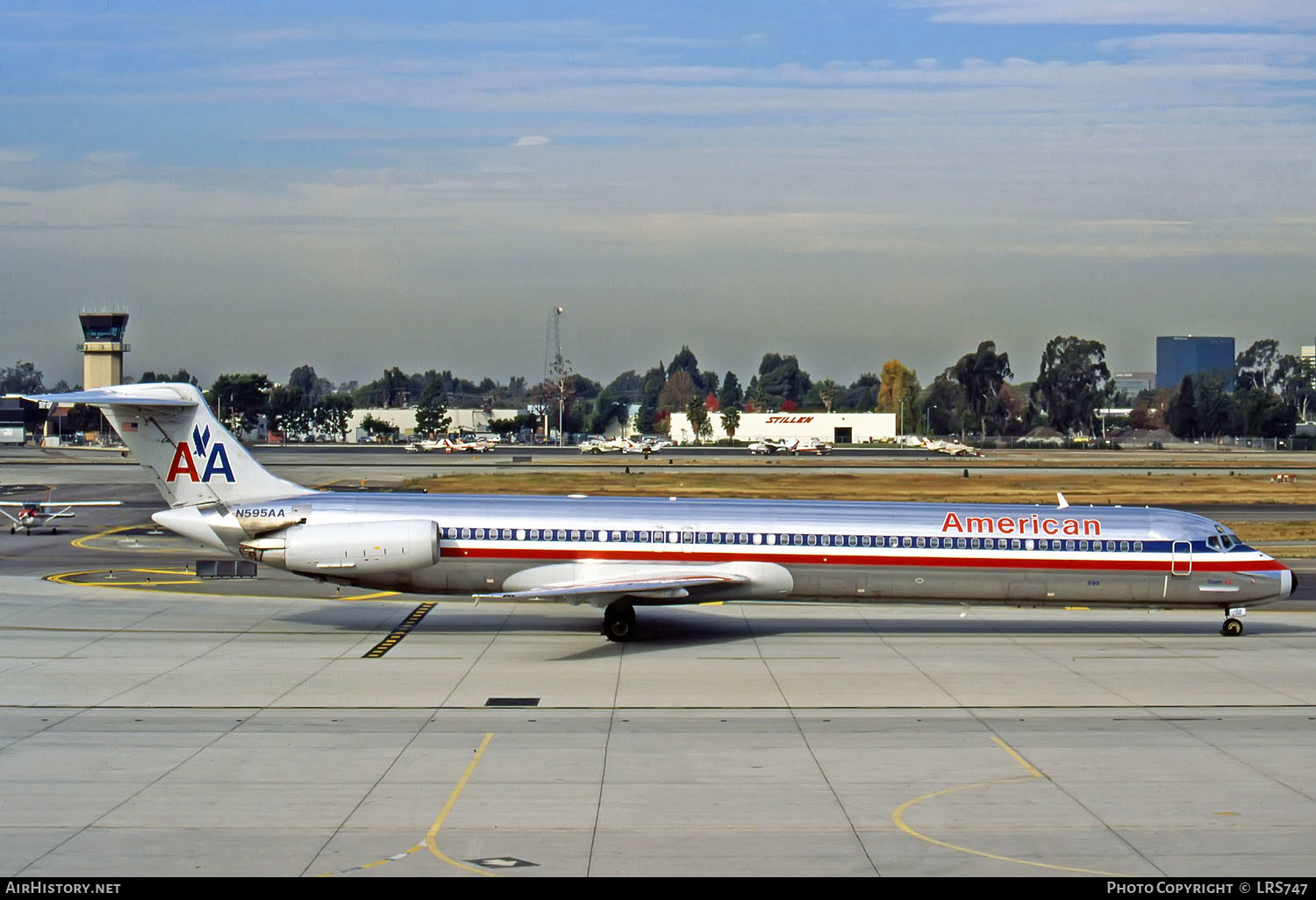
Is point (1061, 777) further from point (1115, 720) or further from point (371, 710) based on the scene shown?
point (371, 710)

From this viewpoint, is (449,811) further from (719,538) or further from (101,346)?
(101,346)

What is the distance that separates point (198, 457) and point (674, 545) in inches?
450

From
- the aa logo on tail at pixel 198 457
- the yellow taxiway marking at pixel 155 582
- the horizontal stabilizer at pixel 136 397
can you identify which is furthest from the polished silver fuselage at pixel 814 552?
the yellow taxiway marking at pixel 155 582

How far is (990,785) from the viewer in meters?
16.8

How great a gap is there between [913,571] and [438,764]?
1363 centimetres

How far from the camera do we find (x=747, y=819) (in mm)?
15141

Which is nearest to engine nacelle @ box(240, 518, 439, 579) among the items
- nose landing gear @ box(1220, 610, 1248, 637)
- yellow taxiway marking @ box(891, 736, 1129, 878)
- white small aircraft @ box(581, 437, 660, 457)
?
yellow taxiway marking @ box(891, 736, 1129, 878)

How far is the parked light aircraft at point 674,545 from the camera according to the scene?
27156 mm

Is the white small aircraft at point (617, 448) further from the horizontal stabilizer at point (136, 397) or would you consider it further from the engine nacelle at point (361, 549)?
the engine nacelle at point (361, 549)

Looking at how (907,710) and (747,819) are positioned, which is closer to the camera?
(747,819)

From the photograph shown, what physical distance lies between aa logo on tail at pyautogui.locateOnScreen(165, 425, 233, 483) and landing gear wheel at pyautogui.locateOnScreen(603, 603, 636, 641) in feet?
31.8

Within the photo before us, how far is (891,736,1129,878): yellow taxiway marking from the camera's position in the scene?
13.5 m
